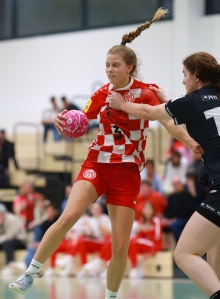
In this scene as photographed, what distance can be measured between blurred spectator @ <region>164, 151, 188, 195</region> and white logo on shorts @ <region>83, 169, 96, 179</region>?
22.6 ft

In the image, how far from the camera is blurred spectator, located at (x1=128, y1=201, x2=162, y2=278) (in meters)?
11.4

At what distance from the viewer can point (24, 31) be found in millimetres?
19328

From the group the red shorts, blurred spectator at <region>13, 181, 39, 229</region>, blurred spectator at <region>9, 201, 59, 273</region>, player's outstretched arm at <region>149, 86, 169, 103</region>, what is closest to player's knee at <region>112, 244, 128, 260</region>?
the red shorts

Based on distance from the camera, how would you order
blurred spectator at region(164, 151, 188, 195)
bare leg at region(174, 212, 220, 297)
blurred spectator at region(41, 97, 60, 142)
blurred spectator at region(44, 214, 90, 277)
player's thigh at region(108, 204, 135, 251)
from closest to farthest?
bare leg at region(174, 212, 220, 297) < player's thigh at region(108, 204, 135, 251) < blurred spectator at region(44, 214, 90, 277) < blurred spectator at region(164, 151, 188, 195) < blurred spectator at region(41, 97, 60, 142)

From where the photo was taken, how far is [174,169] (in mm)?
12992

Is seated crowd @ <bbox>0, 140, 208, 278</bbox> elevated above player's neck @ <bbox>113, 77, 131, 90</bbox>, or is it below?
below

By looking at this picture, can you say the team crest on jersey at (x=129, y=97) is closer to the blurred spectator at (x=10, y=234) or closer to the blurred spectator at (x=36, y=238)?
the blurred spectator at (x=36, y=238)

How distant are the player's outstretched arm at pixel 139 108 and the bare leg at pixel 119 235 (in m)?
0.85

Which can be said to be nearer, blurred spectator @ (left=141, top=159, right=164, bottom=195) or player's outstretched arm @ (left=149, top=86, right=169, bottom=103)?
player's outstretched arm @ (left=149, top=86, right=169, bottom=103)

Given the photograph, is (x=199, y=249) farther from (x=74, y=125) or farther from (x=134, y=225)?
(x=134, y=225)

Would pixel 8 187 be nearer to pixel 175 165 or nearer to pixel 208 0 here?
pixel 175 165

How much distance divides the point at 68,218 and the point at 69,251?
6.84 meters

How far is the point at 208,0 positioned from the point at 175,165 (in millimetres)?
4973

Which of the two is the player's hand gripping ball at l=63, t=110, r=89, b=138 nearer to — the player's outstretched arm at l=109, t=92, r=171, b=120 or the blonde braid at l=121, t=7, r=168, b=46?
the player's outstretched arm at l=109, t=92, r=171, b=120
